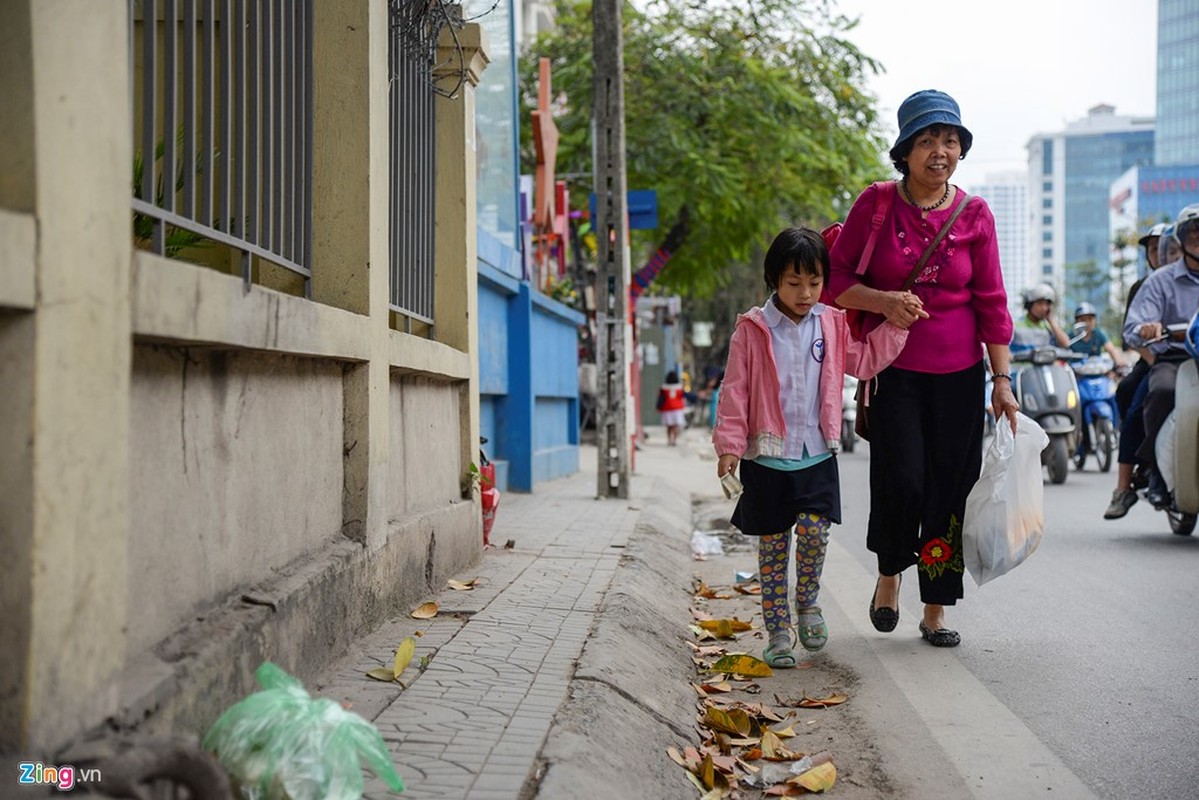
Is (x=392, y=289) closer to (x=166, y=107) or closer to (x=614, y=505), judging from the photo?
(x=166, y=107)

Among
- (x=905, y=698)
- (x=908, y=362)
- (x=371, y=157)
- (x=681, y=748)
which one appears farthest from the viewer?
(x=908, y=362)

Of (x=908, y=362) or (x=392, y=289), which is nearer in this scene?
(x=908, y=362)

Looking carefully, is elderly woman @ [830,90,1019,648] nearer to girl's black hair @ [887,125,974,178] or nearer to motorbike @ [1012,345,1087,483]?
girl's black hair @ [887,125,974,178]

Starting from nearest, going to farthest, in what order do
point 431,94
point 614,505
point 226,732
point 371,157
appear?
point 226,732 < point 371,157 < point 431,94 < point 614,505

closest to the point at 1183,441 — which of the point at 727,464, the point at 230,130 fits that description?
the point at 727,464

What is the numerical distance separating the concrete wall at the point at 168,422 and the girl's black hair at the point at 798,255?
1467 millimetres

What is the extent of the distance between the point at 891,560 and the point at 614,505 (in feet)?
18.4

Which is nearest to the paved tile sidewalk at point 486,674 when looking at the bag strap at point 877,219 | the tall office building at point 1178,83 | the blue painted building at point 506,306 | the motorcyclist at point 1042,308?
the bag strap at point 877,219

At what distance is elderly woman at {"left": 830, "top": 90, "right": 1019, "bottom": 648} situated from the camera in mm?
5262

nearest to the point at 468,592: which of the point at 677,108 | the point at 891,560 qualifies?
the point at 891,560

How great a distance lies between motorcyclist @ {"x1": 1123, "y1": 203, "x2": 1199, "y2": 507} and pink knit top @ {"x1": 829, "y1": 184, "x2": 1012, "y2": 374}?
3406 millimetres

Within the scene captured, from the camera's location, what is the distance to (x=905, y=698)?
4680mm

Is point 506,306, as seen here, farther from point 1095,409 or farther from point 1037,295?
point 1095,409
